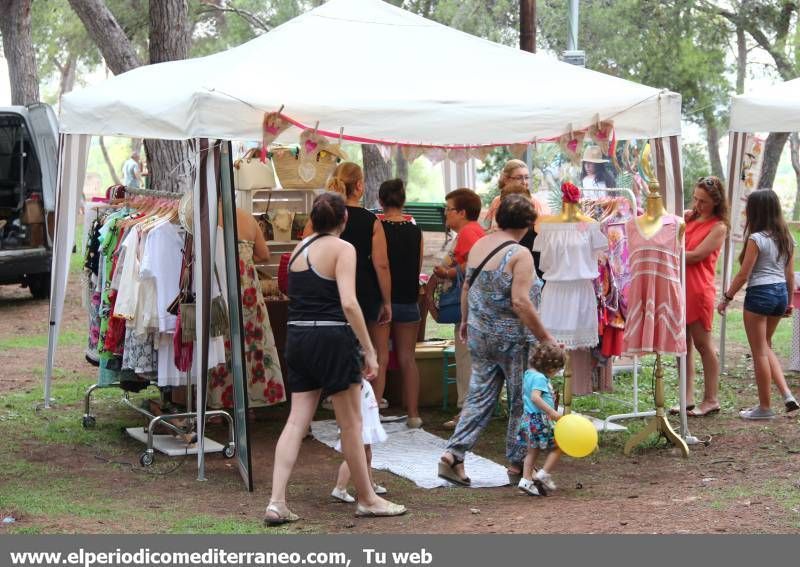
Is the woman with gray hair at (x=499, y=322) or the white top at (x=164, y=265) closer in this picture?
the woman with gray hair at (x=499, y=322)

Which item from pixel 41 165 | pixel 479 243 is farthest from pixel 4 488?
pixel 41 165

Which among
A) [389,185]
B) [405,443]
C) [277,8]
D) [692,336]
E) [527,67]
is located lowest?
[405,443]

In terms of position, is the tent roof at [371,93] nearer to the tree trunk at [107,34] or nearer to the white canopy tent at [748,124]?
the white canopy tent at [748,124]

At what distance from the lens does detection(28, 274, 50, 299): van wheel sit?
50.9 feet

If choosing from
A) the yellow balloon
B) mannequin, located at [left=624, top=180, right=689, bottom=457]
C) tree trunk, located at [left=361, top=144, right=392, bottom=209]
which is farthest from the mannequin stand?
tree trunk, located at [left=361, top=144, right=392, bottom=209]

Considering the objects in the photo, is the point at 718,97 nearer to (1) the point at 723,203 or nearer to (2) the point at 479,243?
(1) the point at 723,203

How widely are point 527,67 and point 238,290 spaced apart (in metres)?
2.60

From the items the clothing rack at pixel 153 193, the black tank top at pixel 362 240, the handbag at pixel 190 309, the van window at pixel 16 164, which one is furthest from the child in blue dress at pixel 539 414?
the van window at pixel 16 164

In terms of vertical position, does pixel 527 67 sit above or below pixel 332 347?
above

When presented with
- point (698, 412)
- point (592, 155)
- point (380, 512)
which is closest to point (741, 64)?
point (592, 155)

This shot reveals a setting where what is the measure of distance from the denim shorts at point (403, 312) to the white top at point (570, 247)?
109 centimetres

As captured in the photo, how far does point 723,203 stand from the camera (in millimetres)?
8008

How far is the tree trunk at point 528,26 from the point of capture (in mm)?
12445

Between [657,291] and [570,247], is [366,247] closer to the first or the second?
[570,247]
